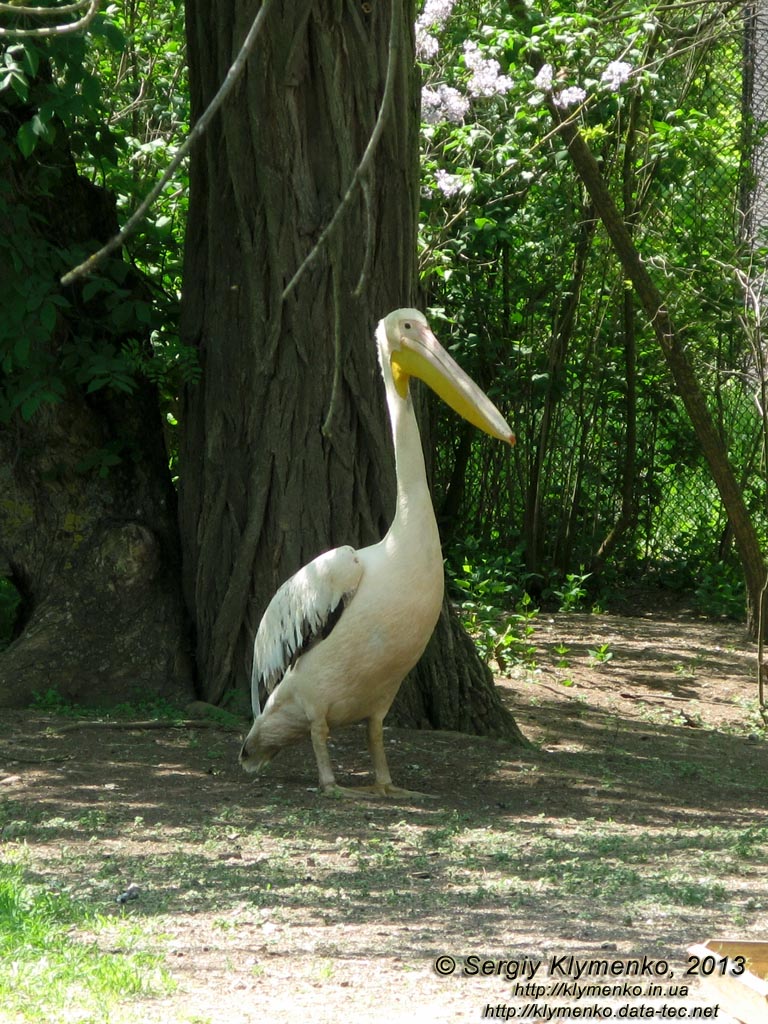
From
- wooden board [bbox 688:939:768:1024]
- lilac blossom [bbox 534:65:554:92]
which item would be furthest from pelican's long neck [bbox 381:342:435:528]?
lilac blossom [bbox 534:65:554:92]

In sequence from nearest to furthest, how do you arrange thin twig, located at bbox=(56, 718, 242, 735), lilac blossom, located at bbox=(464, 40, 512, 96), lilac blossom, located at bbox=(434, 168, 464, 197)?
thin twig, located at bbox=(56, 718, 242, 735) → lilac blossom, located at bbox=(464, 40, 512, 96) → lilac blossom, located at bbox=(434, 168, 464, 197)

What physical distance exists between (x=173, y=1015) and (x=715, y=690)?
6213mm

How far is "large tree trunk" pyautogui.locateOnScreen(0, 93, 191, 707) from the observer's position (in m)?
6.75

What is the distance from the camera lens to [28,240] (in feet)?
22.2

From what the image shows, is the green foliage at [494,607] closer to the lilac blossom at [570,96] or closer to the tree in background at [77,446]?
the tree in background at [77,446]

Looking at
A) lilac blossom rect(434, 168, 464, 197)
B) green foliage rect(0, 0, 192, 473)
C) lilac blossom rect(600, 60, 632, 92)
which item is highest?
lilac blossom rect(600, 60, 632, 92)

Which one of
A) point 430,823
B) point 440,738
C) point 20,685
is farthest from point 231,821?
point 20,685

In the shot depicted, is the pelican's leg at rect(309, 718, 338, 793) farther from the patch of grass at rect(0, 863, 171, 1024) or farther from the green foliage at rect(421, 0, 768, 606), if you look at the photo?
the green foliage at rect(421, 0, 768, 606)

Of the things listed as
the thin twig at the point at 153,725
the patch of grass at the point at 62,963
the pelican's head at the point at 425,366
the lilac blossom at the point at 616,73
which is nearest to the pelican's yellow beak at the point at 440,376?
the pelican's head at the point at 425,366

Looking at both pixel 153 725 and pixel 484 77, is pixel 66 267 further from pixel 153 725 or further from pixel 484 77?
pixel 484 77

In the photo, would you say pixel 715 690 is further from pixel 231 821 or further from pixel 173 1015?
pixel 173 1015

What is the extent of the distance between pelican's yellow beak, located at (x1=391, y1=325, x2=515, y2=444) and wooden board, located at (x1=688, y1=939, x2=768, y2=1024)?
2744 millimetres

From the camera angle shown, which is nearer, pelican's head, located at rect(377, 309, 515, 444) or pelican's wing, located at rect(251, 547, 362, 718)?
pelican's wing, located at rect(251, 547, 362, 718)

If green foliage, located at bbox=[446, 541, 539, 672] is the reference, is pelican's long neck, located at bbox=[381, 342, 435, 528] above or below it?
above
